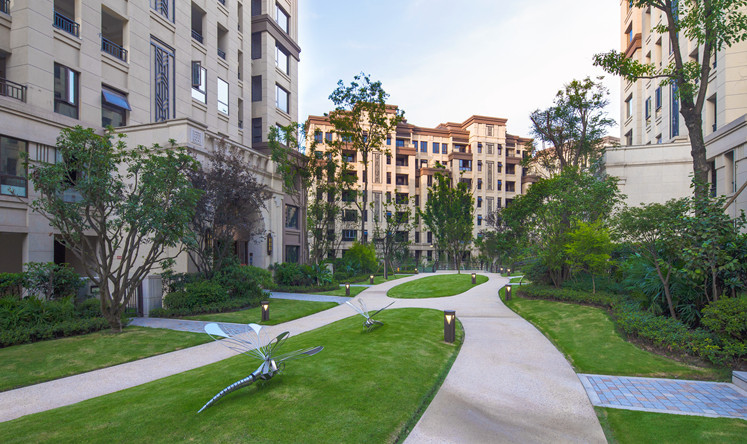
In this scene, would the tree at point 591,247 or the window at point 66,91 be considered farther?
the window at point 66,91

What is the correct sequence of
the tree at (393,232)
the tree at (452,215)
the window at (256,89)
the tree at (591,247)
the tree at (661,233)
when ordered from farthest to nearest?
1. the tree at (452,215)
2. the tree at (393,232)
3. the window at (256,89)
4. the tree at (591,247)
5. the tree at (661,233)

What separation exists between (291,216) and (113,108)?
13.8m

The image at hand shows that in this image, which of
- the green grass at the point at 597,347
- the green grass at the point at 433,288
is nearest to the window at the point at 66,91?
the green grass at the point at 433,288

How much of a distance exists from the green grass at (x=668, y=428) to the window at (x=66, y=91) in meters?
22.3

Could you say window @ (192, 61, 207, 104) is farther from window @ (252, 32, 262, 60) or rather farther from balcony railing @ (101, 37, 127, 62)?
window @ (252, 32, 262, 60)

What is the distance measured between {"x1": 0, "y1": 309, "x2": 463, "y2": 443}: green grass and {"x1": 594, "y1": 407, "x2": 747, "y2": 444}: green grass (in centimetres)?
291

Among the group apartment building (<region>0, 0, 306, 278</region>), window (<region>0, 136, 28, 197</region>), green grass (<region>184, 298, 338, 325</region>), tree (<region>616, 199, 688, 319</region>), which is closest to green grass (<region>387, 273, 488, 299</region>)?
green grass (<region>184, 298, 338, 325</region>)

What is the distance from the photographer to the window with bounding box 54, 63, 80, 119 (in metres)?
17.5

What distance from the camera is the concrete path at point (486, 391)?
5883 millimetres

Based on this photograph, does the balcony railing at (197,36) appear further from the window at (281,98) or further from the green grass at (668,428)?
the green grass at (668,428)

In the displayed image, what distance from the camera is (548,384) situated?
7.93m

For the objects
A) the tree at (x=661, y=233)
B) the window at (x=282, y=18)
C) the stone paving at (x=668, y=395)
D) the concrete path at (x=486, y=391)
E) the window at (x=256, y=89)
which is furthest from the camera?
the window at (x=282, y=18)

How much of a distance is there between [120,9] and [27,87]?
656 centimetres

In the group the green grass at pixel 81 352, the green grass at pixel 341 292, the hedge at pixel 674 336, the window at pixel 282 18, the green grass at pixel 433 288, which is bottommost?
the green grass at pixel 341 292
